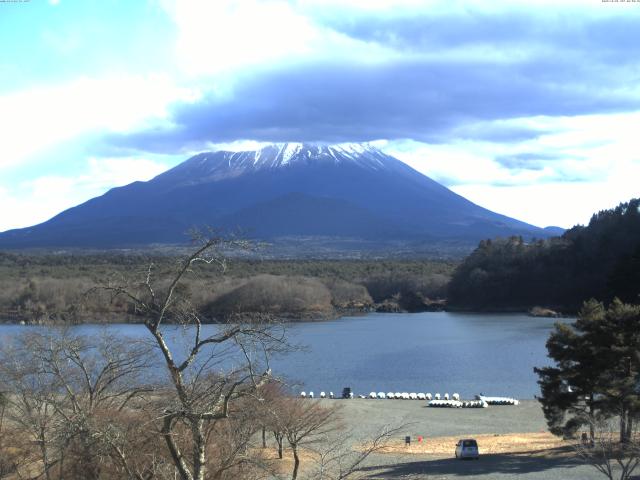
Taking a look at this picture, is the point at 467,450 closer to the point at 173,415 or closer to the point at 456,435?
the point at 456,435

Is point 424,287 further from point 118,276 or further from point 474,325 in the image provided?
point 118,276

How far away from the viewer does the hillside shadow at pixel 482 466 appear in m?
18.5

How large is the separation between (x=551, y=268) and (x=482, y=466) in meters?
70.1

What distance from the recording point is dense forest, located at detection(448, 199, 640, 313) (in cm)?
8181

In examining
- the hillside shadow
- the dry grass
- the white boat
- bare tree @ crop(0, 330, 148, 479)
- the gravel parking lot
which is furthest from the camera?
the white boat

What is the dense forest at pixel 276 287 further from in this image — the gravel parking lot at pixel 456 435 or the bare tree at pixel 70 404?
the bare tree at pixel 70 404

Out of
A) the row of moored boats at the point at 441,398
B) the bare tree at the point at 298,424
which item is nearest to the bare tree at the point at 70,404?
the bare tree at the point at 298,424

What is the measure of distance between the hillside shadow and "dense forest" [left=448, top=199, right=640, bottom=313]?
5780 centimetres

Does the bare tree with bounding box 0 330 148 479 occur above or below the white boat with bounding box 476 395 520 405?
above

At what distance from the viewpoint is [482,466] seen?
1938 cm

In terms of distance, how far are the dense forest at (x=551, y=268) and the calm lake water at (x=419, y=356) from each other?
11823 mm

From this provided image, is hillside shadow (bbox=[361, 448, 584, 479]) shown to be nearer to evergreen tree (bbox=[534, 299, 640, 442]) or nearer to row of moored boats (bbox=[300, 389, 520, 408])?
evergreen tree (bbox=[534, 299, 640, 442])

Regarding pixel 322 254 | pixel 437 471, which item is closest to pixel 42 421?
pixel 437 471

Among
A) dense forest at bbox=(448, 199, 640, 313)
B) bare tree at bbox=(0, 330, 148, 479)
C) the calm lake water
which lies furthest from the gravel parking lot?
dense forest at bbox=(448, 199, 640, 313)
